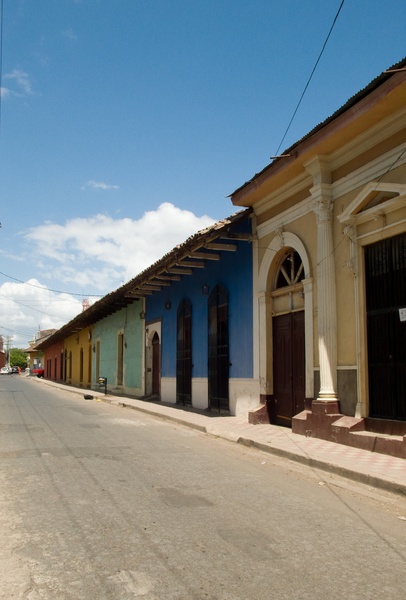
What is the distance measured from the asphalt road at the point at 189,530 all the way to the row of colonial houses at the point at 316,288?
1.94m

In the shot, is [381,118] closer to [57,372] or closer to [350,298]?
[350,298]

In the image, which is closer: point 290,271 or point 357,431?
point 357,431

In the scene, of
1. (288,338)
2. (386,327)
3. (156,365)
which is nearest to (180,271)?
(288,338)

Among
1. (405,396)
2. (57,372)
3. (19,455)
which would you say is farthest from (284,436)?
(57,372)

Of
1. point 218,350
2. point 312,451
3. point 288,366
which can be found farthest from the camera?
point 218,350

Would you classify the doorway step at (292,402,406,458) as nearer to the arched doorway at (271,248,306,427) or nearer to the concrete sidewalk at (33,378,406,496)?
the concrete sidewalk at (33,378,406,496)

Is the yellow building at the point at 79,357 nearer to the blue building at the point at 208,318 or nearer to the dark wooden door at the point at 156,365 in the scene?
the dark wooden door at the point at 156,365

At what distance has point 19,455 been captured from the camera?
8.16 metres

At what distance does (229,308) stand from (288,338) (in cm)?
283

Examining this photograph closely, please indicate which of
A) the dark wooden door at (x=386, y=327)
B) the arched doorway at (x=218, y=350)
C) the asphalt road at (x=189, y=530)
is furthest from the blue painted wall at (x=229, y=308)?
the asphalt road at (x=189, y=530)

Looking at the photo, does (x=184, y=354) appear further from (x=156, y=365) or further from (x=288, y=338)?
(x=288, y=338)

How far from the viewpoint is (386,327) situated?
8.67 meters

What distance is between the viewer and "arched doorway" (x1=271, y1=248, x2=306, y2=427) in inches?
448

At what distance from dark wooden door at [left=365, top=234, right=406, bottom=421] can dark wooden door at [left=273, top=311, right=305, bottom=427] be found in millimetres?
2419
